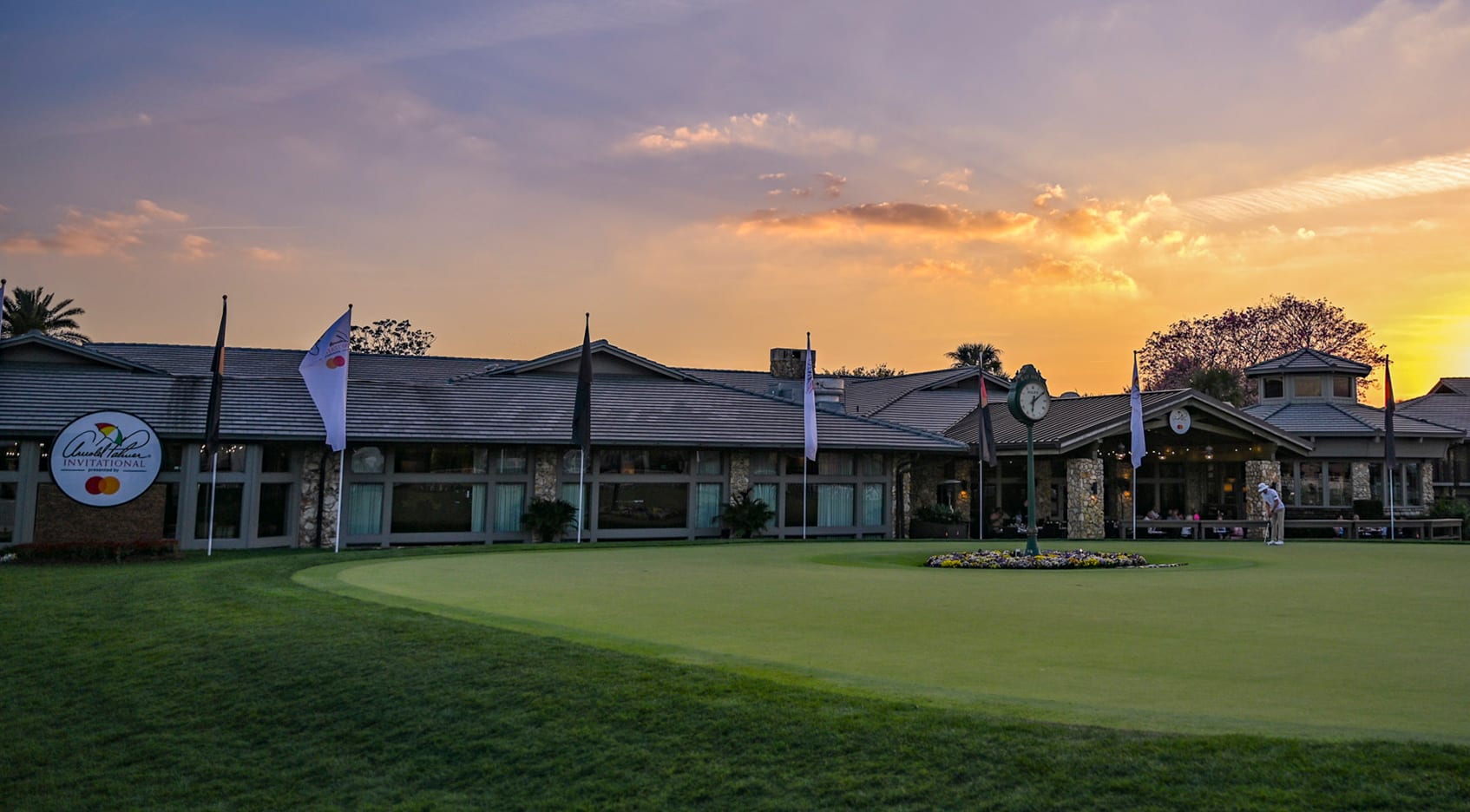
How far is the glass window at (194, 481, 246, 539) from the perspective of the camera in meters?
23.3

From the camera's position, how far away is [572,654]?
833 centimetres

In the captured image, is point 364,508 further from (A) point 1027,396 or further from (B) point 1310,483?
(B) point 1310,483

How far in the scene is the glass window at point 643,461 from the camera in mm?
27300

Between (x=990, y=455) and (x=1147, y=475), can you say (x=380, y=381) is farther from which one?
(x=1147, y=475)

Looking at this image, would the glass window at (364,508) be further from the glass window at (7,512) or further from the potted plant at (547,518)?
the glass window at (7,512)

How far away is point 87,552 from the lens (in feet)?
59.1

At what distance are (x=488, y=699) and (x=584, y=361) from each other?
57.2ft

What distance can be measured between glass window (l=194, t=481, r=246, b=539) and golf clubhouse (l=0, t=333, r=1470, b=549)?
47 mm

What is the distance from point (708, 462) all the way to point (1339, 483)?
24.6 meters

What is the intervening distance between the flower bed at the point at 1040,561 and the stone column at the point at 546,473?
10.7m

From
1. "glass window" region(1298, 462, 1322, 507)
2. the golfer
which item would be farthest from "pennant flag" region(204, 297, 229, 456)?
"glass window" region(1298, 462, 1322, 507)

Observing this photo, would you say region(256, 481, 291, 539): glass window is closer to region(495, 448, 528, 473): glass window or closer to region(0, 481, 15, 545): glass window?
region(0, 481, 15, 545): glass window

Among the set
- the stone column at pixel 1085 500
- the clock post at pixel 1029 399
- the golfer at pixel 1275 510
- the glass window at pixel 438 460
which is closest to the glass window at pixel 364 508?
the glass window at pixel 438 460

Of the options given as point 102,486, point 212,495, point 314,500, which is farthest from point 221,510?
Result: point 102,486
